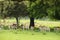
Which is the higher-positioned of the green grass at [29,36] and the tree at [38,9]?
the tree at [38,9]

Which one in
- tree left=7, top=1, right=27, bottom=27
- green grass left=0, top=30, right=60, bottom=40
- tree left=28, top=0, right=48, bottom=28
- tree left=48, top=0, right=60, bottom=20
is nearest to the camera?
green grass left=0, top=30, right=60, bottom=40

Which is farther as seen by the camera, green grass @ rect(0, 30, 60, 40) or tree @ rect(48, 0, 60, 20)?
tree @ rect(48, 0, 60, 20)

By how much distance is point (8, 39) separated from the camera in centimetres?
1260

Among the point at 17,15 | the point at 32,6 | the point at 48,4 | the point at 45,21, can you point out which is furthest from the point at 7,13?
the point at 45,21

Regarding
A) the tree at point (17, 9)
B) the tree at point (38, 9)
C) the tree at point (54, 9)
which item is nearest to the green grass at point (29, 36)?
the tree at point (54, 9)

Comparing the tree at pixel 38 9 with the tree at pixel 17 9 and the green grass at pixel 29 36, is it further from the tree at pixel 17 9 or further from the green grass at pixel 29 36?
the green grass at pixel 29 36

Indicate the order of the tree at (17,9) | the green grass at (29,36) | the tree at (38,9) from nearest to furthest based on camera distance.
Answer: the green grass at (29,36) → the tree at (38,9) → the tree at (17,9)

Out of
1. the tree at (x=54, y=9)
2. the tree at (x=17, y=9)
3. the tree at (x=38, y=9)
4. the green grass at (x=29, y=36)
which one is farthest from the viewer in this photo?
the tree at (x=17, y=9)

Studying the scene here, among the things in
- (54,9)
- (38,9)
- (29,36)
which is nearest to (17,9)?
(38,9)

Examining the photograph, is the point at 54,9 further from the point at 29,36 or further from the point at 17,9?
the point at 29,36

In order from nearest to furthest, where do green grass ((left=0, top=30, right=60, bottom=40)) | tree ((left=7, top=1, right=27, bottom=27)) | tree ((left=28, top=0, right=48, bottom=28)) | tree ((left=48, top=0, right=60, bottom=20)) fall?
green grass ((left=0, top=30, right=60, bottom=40)) → tree ((left=48, top=0, right=60, bottom=20)) → tree ((left=28, top=0, right=48, bottom=28)) → tree ((left=7, top=1, right=27, bottom=27))

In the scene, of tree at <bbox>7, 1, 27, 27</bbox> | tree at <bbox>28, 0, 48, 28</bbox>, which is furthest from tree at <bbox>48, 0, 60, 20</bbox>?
tree at <bbox>7, 1, 27, 27</bbox>

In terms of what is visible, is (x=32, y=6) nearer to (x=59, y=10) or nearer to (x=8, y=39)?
(x=59, y=10)

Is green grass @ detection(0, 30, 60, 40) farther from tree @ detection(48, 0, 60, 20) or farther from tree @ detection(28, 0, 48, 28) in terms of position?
tree @ detection(28, 0, 48, 28)
